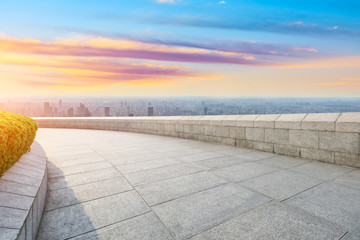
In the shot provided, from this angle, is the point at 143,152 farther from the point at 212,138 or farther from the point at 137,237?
the point at 137,237

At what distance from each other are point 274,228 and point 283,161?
11.0 feet

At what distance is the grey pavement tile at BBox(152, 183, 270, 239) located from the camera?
2.57 m

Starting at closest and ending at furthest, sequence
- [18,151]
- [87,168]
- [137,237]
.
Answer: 1. [137,237]
2. [18,151]
3. [87,168]

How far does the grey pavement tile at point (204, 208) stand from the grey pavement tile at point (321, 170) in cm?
187

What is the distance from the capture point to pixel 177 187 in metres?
3.76

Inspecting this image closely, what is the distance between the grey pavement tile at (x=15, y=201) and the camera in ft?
7.17

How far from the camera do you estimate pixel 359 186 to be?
3738 mm

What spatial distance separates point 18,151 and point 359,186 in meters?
5.84

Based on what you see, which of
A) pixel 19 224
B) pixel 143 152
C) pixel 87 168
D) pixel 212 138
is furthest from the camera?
pixel 212 138

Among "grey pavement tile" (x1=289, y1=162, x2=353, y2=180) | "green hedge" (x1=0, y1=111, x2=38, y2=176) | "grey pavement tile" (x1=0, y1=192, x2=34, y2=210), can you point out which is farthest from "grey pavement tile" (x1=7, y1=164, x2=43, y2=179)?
"grey pavement tile" (x1=289, y1=162, x2=353, y2=180)

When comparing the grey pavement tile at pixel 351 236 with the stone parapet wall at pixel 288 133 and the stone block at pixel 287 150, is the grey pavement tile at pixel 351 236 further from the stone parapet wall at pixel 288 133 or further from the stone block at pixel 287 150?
the stone block at pixel 287 150

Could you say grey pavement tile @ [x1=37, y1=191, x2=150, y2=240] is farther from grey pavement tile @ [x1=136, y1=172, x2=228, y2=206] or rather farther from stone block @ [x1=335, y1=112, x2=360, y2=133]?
stone block @ [x1=335, y1=112, x2=360, y2=133]

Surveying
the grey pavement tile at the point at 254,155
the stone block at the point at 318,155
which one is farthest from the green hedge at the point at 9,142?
the stone block at the point at 318,155

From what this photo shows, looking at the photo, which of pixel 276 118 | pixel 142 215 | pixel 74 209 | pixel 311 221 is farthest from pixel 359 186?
pixel 74 209
